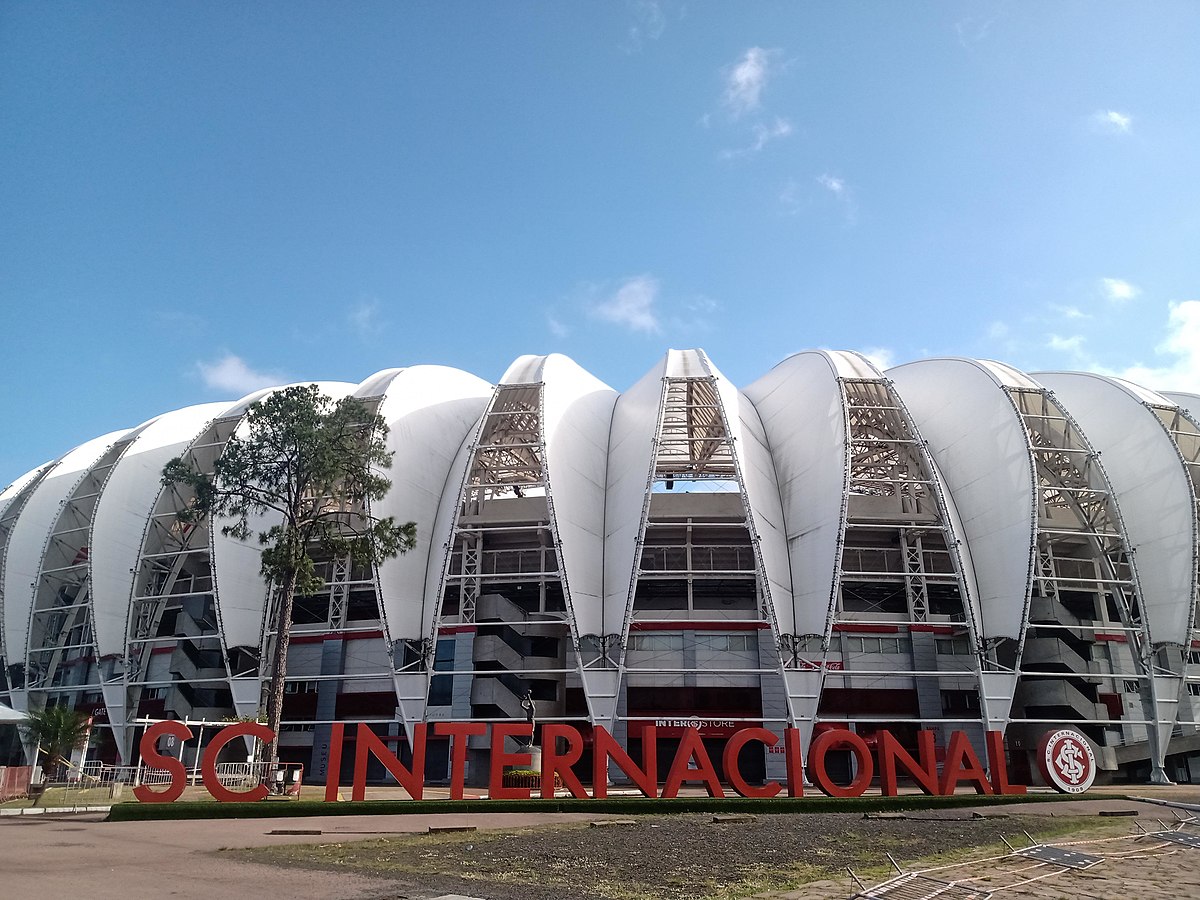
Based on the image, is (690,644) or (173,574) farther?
(173,574)

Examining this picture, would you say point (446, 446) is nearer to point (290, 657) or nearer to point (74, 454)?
point (290, 657)

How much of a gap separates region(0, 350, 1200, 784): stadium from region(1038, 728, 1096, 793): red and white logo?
35.4 ft

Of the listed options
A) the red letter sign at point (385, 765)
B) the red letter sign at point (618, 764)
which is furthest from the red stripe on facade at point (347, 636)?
the red letter sign at point (618, 764)

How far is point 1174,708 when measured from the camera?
43000 mm

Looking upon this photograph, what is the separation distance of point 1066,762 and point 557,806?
19078 mm

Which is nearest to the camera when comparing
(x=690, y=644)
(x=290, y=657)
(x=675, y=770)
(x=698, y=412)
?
(x=675, y=770)

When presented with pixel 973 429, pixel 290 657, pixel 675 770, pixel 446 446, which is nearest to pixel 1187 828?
pixel 675 770

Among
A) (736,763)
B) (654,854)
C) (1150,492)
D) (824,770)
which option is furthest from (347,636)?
(1150,492)

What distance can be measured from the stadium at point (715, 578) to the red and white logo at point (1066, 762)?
1078 cm

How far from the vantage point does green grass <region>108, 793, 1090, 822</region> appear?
24734mm

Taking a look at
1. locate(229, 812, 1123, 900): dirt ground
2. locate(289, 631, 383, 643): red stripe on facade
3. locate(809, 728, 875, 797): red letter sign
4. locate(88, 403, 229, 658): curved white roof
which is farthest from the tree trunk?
locate(809, 728, 875, 797): red letter sign

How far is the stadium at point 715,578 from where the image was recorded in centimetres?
4275

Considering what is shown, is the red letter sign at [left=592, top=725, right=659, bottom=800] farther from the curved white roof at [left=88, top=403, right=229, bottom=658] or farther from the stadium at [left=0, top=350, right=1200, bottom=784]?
the curved white roof at [left=88, top=403, right=229, bottom=658]

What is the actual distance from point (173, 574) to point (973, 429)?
51.0 meters
